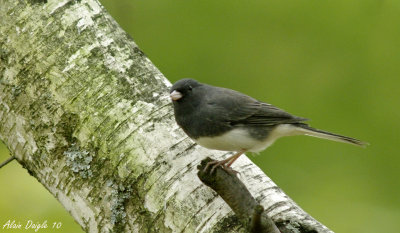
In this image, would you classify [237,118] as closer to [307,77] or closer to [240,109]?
[240,109]

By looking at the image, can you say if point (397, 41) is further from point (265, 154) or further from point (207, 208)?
Result: point (207, 208)

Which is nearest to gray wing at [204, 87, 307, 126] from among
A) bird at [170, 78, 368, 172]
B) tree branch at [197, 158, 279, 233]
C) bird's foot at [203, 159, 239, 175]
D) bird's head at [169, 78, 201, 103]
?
bird at [170, 78, 368, 172]

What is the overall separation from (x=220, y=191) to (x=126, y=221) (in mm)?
440

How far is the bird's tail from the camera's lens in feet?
7.34

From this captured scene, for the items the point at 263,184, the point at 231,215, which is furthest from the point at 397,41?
the point at 231,215

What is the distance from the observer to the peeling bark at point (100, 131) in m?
1.89

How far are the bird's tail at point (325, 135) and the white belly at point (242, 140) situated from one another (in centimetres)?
4

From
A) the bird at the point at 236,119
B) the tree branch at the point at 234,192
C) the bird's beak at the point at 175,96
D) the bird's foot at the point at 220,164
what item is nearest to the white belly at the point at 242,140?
the bird at the point at 236,119

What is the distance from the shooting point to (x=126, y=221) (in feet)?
6.32

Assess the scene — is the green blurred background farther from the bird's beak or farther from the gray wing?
the bird's beak

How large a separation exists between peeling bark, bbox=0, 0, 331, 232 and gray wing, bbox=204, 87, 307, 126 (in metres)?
0.26

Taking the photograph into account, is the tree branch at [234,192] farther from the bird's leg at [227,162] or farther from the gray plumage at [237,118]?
the gray plumage at [237,118]

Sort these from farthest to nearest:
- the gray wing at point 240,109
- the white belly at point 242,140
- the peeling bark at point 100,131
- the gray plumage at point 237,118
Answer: the gray wing at point 240,109 → the gray plumage at point 237,118 → the white belly at point 242,140 → the peeling bark at point 100,131

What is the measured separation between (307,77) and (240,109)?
0.36m
